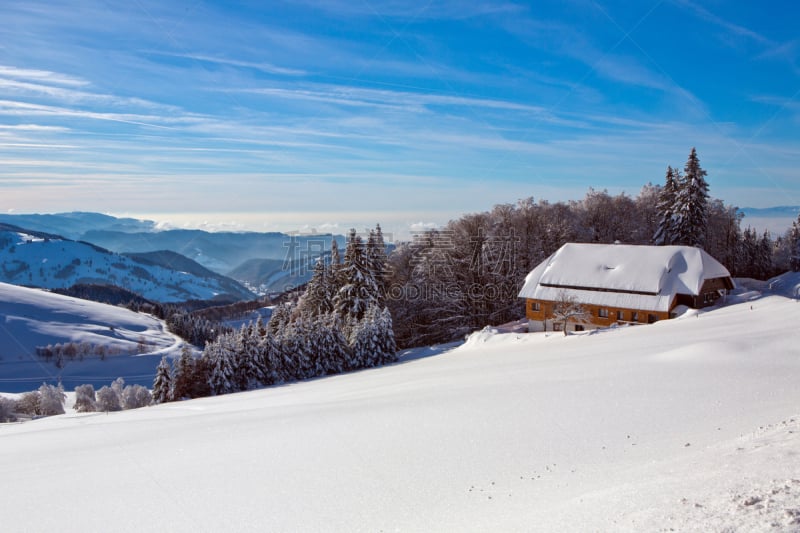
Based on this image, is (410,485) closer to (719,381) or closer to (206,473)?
(206,473)

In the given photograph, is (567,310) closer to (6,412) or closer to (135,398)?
(135,398)

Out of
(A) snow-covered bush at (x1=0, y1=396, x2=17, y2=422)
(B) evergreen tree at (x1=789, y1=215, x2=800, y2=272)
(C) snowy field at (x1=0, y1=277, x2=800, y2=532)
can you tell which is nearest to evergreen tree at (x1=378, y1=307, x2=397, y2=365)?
(C) snowy field at (x1=0, y1=277, x2=800, y2=532)

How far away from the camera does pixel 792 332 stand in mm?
15781

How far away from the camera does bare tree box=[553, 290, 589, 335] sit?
32000 millimetres

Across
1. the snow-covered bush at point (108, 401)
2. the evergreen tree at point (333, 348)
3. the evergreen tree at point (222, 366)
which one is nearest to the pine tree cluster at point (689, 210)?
the evergreen tree at point (333, 348)

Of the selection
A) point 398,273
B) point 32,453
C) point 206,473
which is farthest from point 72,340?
point 206,473

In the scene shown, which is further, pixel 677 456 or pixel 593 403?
pixel 593 403

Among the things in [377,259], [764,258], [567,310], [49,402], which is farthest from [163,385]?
[764,258]

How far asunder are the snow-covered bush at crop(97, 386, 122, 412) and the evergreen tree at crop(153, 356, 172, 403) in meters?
10.5

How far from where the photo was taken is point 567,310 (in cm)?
3189

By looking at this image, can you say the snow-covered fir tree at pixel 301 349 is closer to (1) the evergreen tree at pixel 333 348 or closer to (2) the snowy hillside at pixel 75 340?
(1) the evergreen tree at pixel 333 348

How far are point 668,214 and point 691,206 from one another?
2.34 metres

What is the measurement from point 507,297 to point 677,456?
141 feet

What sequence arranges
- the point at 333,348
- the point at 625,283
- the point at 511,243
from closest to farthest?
1. the point at 625,283
2. the point at 333,348
3. the point at 511,243
